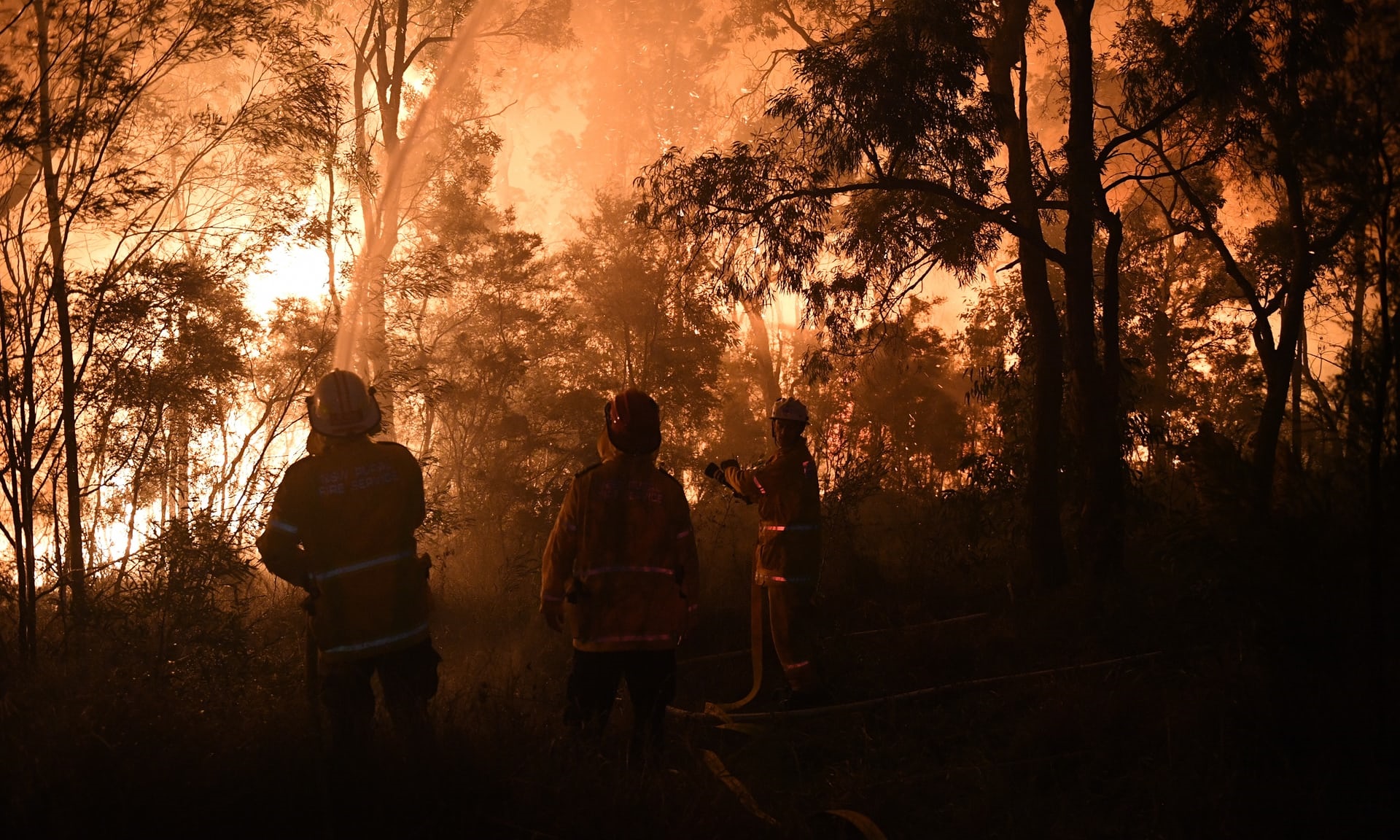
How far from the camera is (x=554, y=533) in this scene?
4746mm

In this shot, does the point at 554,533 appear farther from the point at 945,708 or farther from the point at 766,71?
the point at 766,71

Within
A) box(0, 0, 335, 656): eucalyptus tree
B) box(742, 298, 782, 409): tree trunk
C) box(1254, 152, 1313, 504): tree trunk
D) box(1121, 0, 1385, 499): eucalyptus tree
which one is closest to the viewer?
box(1121, 0, 1385, 499): eucalyptus tree

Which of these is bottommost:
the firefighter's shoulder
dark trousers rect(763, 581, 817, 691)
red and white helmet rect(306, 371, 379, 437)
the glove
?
dark trousers rect(763, 581, 817, 691)

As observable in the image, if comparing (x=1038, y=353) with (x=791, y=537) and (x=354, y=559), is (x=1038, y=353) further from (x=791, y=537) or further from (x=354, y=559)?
(x=354, y=559)

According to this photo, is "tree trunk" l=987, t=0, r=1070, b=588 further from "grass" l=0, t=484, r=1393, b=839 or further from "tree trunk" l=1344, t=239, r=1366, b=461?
"tree trunk" l=1344, t=239, r=1366, b=461

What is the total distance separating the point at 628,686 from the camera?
15.4ft

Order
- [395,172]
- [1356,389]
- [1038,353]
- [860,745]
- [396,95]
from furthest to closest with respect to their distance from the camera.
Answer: [395,172] → [396,95] → [1038,353] → [860,745] → [1356,389]

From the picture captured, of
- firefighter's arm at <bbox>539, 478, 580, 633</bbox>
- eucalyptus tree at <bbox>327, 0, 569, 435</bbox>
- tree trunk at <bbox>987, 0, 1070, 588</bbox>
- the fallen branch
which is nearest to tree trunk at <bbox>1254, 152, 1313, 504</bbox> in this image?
tree trunk at <bbox>987, 0, 1070, 588</bbox>

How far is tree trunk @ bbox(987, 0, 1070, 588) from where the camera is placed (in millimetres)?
10406

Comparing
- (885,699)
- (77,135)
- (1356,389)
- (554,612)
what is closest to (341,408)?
(554,612)

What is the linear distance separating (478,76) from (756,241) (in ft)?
74.7

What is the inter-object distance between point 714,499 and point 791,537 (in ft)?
36.1

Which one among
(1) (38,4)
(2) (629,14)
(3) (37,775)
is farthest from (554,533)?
(2) (629,14)

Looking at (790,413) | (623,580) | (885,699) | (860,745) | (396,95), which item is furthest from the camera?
(396,95)
